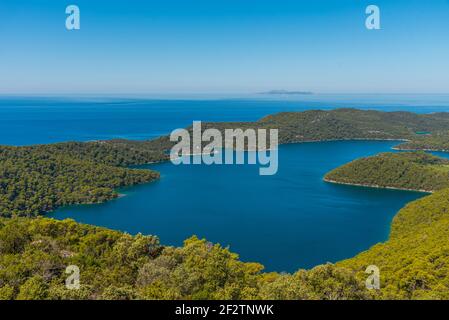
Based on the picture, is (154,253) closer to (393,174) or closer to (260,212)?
(260,212)

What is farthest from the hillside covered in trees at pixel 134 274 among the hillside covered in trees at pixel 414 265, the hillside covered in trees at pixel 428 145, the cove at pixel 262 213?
the hillside covered in trees at pixel 428 145

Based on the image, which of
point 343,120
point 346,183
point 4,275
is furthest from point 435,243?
point 343,120

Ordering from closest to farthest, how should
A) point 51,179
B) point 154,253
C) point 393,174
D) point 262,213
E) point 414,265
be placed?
point 154,253, point 414,265, point 262,213, point 51,179, point 393,174

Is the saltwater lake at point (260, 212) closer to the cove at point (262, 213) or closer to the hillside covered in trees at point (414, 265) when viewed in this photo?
the cove at point (262, 213)

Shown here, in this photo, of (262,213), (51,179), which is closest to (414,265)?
(262,213)

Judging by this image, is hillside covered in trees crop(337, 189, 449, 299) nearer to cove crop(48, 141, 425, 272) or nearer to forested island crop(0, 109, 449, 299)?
forested island crop(0, 109, 449, 299)
